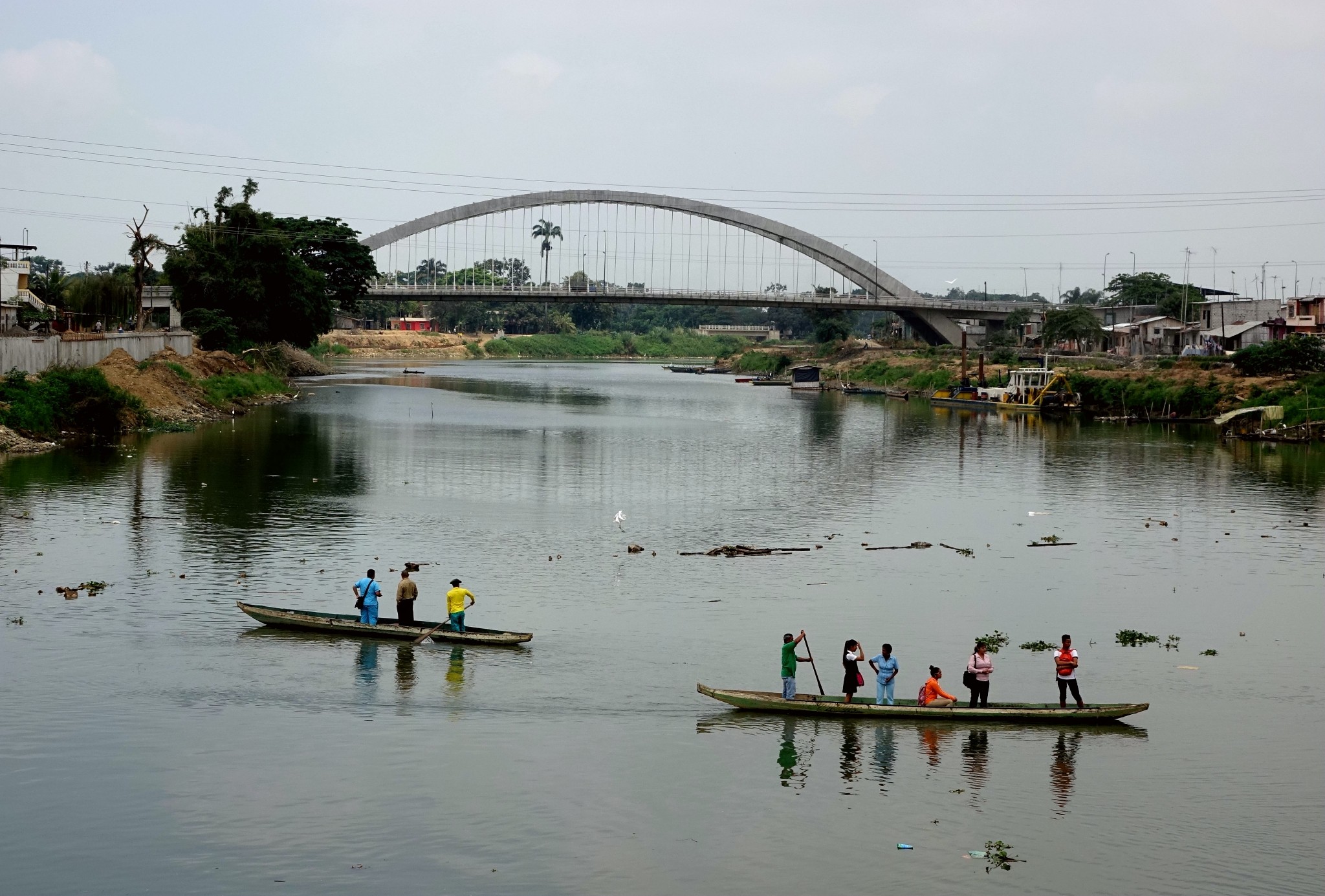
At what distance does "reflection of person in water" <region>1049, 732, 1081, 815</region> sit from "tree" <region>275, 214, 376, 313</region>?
308 ft

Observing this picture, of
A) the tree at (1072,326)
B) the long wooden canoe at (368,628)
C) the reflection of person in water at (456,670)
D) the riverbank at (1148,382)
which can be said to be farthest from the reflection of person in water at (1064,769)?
the tree at (1072,326)

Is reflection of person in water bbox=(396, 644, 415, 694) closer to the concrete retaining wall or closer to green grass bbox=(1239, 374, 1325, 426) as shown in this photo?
the concrete retaining wall

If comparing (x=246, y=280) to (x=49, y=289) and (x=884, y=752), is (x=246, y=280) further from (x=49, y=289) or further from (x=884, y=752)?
(x=884, y=752)

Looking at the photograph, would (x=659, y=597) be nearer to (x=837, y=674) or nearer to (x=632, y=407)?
(x=837, y=674)

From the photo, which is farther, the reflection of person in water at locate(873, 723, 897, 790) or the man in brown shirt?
the man in brown shirt

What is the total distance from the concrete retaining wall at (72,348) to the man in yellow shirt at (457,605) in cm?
3469

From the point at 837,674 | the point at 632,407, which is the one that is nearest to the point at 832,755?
the point at 837,674

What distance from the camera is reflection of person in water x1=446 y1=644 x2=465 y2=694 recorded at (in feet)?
75.2

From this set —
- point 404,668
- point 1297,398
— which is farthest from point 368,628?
point 1297,398

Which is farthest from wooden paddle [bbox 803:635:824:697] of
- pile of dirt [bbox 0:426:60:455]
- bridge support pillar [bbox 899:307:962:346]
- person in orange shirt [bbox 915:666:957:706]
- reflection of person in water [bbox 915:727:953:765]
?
bridge support pillar [bbox 899:307:962:346]

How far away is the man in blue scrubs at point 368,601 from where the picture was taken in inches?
976

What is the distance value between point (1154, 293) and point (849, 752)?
13655 cm

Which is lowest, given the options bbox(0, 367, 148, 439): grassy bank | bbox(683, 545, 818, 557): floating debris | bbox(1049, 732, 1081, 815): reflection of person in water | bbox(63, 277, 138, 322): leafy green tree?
bbox(1049, 732, 1081, 815): reflection of person in water

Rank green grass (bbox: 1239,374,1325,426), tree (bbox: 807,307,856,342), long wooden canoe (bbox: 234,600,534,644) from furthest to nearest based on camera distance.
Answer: tree (bbox: 807,307,856,342), green grass (bbox: 1239,374,1325,426), long wooden canoe (bbox: 234,600,534,644)
